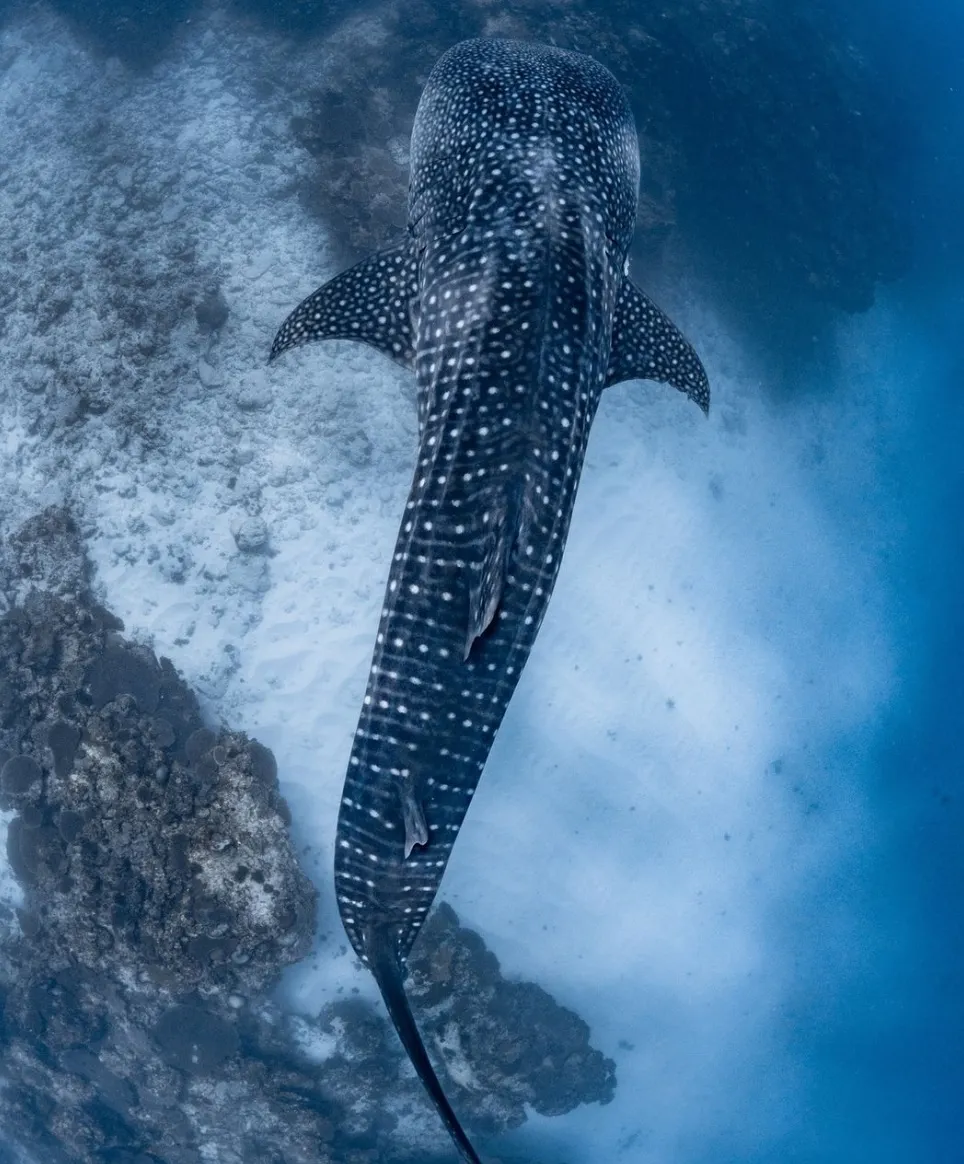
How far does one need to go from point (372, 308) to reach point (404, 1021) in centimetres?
561

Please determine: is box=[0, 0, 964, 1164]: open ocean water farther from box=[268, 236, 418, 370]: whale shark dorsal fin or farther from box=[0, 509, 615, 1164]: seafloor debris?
box=[268, 236, 418, 370]: whale shark dorsal fin

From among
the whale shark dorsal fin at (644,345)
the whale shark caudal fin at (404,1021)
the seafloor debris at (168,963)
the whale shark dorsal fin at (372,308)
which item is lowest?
the seafloor debris at (168,963)

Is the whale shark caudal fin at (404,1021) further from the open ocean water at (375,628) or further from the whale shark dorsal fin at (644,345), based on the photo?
the whale shark dorsal fin at (644,345)

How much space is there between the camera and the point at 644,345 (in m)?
6.80

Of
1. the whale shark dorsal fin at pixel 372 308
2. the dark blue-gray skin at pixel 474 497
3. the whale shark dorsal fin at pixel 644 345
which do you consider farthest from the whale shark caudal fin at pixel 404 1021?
the whale shark dorsal fin at pixel 644 345

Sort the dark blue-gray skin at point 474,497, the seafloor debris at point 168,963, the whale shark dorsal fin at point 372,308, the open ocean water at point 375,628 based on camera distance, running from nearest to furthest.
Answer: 1. the dark blue-gray skin at point 474,497
2. the whale shark dorsal fin at point 372,308
3. the seafloor debris at point 168,963
4. the open ocean water at point 375,628

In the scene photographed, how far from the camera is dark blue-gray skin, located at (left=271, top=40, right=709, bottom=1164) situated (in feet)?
15.8

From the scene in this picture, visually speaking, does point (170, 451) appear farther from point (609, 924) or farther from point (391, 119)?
point (609, 924)

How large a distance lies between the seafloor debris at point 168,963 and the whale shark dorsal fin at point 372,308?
4359mm

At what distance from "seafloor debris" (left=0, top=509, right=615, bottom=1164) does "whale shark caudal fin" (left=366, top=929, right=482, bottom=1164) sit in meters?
3.56

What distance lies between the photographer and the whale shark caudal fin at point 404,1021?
4.33 metres

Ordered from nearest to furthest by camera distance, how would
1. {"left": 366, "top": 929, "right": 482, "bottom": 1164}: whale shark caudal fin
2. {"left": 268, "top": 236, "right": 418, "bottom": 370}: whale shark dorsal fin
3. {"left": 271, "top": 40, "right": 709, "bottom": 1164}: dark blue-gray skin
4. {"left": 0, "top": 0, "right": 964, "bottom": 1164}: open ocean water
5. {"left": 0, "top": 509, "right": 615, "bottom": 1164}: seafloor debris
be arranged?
{"left": 366, "top": 929, "right": 482, "bottom": 1164}: whale shark caudal fin, {"left": 271, "top": 40, "right": 709, "bottom": 1164}: dark blue-gray skin, {"left": 268, "top": 236, "right": 418, "bottom": 370}: whale shark dorsal fin, {"left": 0, "top": 509, "right": 615, "bottom": 1164}: seafloor debris, {"left": 0, "top": 0, "right": 964, "bottom": 1164}: open ocean water

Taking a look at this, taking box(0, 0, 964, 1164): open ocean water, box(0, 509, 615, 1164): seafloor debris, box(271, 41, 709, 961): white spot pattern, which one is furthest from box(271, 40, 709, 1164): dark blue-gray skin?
box(0, 0, 964, 1164): open ocean water

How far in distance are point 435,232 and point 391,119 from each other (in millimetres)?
6282
